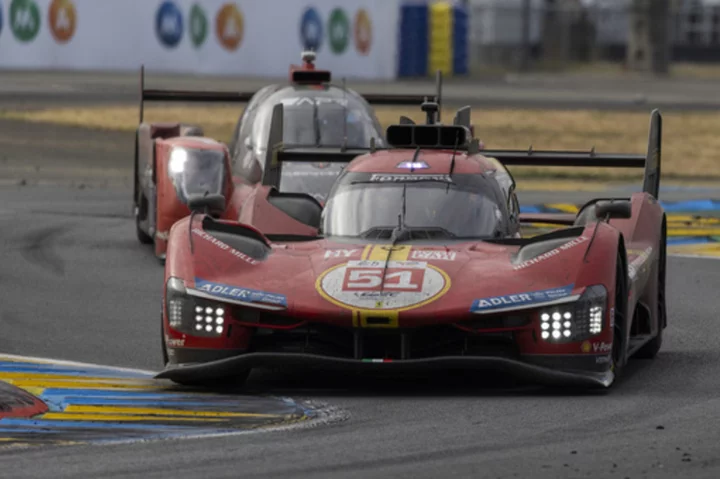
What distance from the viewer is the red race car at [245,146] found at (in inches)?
590

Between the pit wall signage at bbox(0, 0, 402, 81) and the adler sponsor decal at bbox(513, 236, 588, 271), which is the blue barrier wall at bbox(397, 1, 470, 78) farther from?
the adler sponsor decal at bbox(513, 236, 588, 271)

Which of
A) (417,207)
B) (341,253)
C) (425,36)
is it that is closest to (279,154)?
(417,207)

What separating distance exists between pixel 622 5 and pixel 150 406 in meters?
73.9

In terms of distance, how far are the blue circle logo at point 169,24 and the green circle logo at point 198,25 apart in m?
0.31

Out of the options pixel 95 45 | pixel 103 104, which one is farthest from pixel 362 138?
pixel 95 45

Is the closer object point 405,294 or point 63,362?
point 405,294

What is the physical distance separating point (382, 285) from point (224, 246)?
3.20ft

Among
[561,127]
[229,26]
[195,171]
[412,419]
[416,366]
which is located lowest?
[561,127]

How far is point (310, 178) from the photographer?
15.7 meters

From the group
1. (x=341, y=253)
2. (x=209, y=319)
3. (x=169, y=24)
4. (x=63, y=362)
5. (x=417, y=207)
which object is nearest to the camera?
(x=209, y=319)

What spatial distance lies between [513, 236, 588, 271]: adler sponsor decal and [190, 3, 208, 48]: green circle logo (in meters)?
35.1

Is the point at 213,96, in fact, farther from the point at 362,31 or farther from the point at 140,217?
the point at 362,31

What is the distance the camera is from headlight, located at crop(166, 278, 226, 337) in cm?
892

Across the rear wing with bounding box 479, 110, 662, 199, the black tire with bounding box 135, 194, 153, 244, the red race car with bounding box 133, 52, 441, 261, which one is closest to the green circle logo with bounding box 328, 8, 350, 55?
the red race car with bounding box 133, 52, 441, 261
